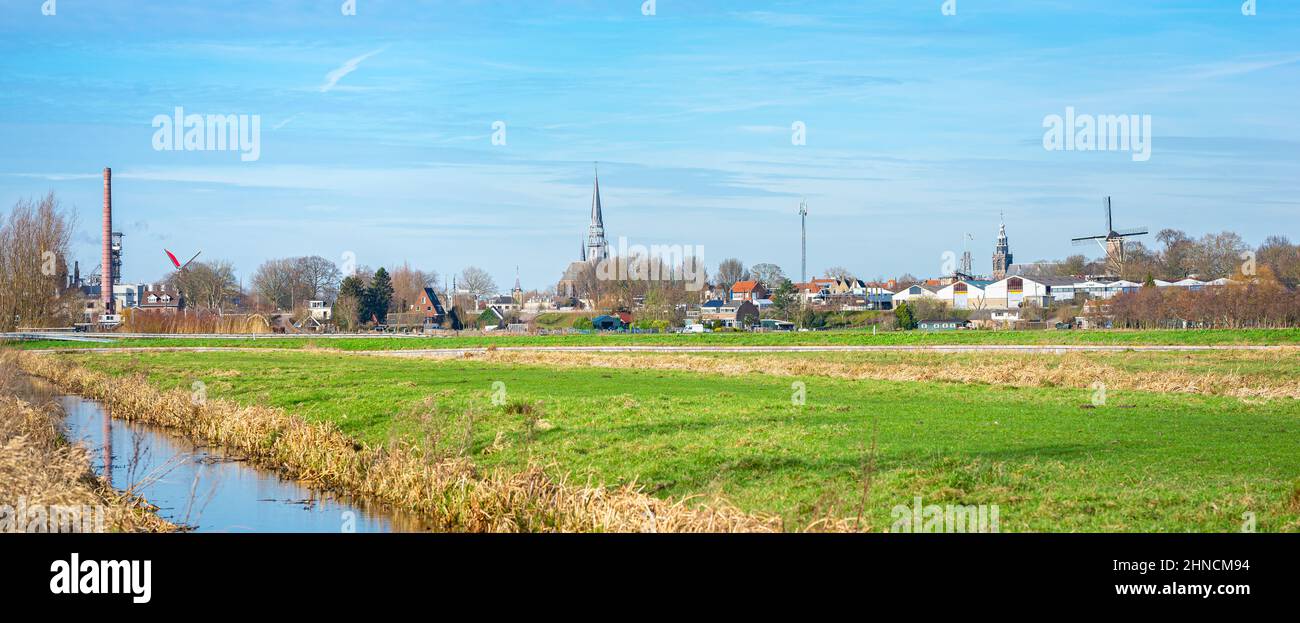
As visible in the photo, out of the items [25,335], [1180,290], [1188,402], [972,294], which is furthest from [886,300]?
[1188,402]

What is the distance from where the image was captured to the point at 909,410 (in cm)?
2527

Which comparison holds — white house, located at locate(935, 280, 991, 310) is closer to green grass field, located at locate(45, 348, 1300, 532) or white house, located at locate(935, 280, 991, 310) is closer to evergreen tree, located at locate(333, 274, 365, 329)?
evergreen tree, located at locate(333, 274, 365, 329)

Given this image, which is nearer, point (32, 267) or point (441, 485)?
point (441, 485)

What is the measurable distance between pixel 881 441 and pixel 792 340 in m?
58.6

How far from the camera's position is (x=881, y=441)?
19516 millimetres

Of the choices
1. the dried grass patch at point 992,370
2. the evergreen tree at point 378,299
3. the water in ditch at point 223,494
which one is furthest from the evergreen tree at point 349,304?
the water in ditch at point 223,494

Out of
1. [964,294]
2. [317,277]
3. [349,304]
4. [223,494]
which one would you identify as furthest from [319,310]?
[223,494]

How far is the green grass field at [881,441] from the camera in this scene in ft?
46.0

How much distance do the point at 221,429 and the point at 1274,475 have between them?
23.7 meters

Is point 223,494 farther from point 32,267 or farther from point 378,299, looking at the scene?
point 378,299

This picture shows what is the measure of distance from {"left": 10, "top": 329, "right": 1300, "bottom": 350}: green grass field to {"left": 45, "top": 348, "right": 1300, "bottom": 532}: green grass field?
36.4m

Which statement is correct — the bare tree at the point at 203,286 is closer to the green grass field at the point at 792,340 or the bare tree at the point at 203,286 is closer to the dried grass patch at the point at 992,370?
the green grass field at the point at 792,340

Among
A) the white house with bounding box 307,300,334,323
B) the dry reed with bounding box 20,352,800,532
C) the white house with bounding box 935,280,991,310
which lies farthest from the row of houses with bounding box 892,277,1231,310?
the dry reed with bounding box 20,352,800,532
